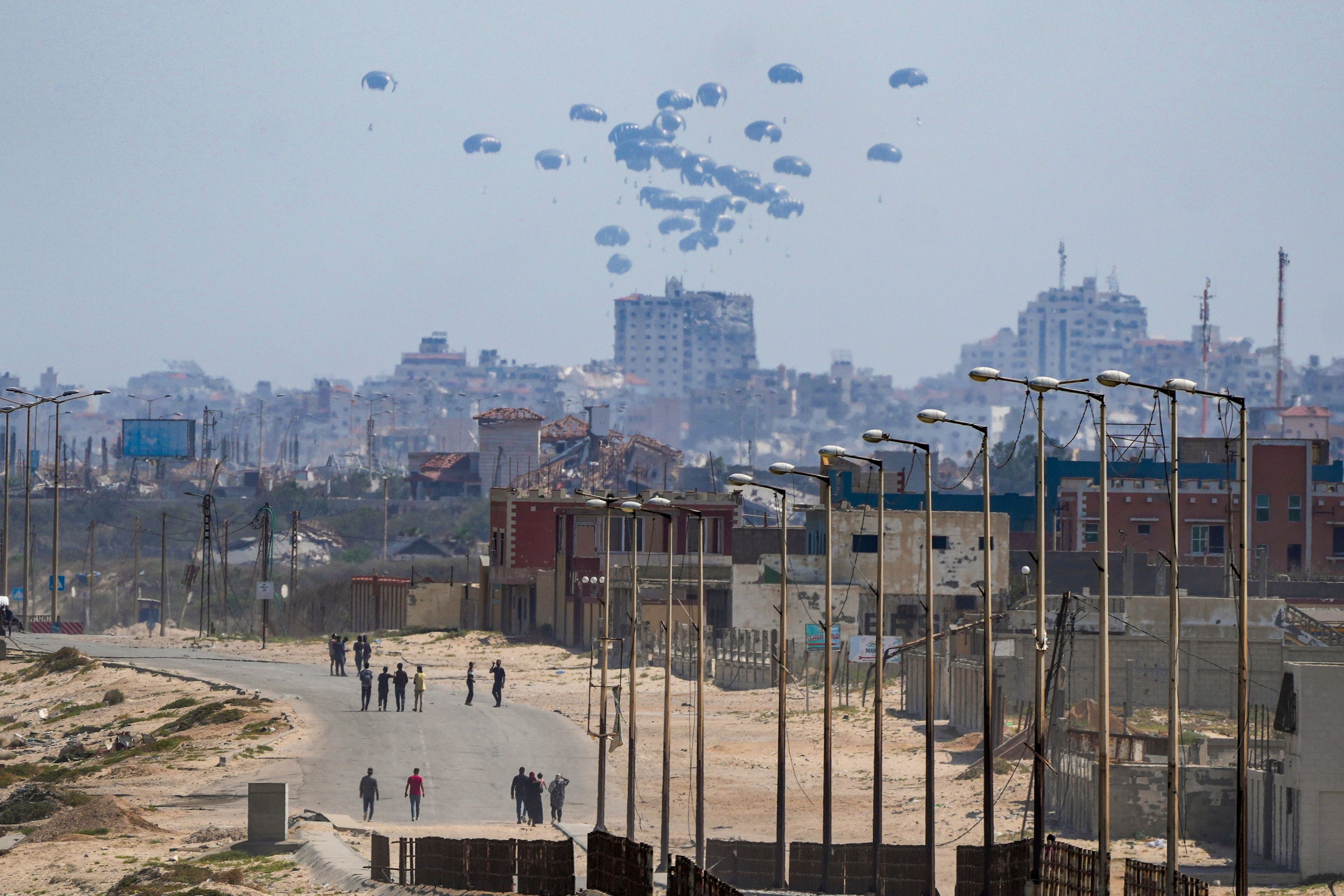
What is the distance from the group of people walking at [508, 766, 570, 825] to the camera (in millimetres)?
41812

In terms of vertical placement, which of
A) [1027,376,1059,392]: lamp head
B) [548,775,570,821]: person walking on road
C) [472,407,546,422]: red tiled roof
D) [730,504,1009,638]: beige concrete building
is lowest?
[548,775,570,821]: person walking on road

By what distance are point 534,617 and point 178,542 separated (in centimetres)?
11901

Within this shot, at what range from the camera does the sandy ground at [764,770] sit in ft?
137

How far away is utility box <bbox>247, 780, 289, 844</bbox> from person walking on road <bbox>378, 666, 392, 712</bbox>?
19.4 m

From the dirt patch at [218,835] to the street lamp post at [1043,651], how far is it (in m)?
19.5

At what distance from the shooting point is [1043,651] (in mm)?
25500

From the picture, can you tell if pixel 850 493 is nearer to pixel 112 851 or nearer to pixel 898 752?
pixel 898 752

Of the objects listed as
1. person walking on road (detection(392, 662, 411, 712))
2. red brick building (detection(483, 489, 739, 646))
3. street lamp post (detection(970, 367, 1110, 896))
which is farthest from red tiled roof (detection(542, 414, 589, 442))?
street lamp post (detection(970, 367, 1110, 896))

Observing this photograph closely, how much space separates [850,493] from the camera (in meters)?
103

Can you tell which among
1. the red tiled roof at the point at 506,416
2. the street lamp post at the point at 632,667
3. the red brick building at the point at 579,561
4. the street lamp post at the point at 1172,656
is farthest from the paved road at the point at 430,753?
the red tiled roof at the point at 506,416

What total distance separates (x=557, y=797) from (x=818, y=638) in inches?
972

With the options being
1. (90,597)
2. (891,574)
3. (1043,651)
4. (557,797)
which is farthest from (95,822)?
(90,597)

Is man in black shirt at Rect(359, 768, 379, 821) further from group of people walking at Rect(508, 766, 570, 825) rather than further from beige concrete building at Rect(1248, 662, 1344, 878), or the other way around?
beige concrete building at Rect(1248, 662, 1344, 878)

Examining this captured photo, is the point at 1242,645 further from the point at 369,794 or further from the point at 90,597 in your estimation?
the point at 90,597
